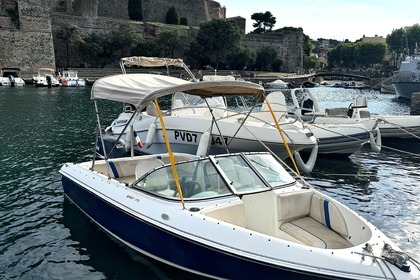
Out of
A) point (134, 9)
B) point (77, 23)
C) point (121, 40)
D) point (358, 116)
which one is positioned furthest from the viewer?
point (134, 9)

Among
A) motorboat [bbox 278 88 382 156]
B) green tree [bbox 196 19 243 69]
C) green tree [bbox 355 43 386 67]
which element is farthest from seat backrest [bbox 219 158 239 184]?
green tree [bbox 355 43 386 67]

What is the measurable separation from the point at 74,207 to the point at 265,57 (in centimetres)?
7769

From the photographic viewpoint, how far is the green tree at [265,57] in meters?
83.6

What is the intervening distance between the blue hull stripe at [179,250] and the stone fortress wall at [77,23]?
57080 millimetres

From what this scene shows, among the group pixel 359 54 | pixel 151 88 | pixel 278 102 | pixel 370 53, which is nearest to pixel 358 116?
pixel 278 102

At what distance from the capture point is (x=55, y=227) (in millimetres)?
8742

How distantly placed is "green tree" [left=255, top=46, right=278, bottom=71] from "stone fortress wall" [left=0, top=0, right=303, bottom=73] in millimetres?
4327

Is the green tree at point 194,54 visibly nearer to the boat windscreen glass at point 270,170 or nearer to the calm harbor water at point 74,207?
the calm harbor water at point 74,207

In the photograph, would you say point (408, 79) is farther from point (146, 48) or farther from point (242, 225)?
point (242, 225)

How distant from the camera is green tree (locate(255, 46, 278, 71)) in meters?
83.6

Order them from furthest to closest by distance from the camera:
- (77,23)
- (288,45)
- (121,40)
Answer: (288,45), (77,23), (121,40)

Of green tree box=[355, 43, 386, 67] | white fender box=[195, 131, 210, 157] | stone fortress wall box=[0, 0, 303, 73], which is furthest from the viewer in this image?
green tree box=[355, 43, 386, 67]

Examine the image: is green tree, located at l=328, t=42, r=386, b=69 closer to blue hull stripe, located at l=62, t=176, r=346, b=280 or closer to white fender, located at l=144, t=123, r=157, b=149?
white fender, located at l=144, t=123, r=157, b=149

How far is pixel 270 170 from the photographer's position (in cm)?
744
